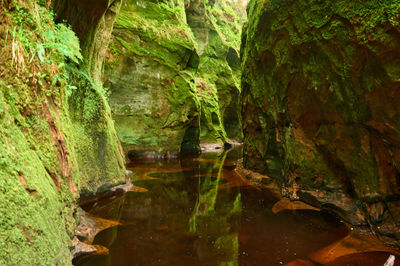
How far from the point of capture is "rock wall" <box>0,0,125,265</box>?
2.60 meters

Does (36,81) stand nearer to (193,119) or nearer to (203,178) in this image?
(203,178)

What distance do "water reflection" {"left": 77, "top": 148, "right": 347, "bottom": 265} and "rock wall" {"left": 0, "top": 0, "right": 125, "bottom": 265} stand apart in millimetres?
1197

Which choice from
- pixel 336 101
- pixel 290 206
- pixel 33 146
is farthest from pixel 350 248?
pixel 33 146

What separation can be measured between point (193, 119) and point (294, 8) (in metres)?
12.3

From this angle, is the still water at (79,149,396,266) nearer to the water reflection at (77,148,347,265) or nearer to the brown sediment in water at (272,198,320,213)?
the water reflection at (77,148,347,265)

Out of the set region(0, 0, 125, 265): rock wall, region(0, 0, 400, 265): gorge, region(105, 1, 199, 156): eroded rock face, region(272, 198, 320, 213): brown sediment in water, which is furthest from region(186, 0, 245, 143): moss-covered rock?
region(0, 0, 125, 265): rock wall

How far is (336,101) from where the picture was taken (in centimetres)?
647

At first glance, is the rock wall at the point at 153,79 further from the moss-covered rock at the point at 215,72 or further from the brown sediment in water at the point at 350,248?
the brown sediment in water at the point at 350,248

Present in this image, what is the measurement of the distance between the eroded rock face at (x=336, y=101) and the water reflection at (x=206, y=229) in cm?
89

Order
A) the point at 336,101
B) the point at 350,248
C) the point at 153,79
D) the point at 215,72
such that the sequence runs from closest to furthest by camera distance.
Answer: the point at 350,248, the point at 336,101, the point at 153,79, the point at 215,72

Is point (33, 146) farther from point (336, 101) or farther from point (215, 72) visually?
point (215, 72)

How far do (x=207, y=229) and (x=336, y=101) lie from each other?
4.08 meters

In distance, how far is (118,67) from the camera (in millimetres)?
15320

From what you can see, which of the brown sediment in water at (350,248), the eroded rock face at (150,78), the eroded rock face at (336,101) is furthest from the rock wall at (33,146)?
the eroded rock face at (150,78)
